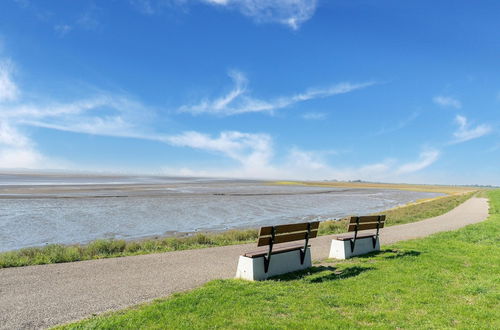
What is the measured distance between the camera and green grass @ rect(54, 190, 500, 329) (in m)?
4.56

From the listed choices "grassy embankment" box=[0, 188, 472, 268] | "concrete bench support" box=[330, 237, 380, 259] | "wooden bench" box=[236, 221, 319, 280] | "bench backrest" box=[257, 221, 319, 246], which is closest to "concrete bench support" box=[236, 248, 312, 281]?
"wooden bench" box=[236, 221, 319, 280]

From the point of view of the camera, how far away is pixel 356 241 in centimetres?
950

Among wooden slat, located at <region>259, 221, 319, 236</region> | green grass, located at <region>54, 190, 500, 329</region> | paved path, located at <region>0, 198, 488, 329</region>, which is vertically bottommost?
paved path, located at <region>0, 198, 488, 329</region>

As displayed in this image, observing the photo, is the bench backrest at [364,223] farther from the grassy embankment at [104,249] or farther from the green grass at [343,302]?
the grassy embankment at [104,249]

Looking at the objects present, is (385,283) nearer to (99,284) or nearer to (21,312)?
(99,284)

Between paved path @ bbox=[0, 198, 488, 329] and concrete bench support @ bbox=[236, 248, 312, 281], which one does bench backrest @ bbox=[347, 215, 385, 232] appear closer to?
paved path @ bbox=[0, 198, 488, 329]

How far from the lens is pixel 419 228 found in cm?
1606

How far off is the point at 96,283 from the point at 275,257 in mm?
3428

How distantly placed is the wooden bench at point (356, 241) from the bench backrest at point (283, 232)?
1.57 m

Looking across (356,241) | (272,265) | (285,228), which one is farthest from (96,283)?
(356,241)

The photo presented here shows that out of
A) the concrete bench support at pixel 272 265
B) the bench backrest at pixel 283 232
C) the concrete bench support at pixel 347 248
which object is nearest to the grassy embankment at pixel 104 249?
the concrete bench support at pixel 347 248

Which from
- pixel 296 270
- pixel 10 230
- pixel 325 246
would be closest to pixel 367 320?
pixel 296 270

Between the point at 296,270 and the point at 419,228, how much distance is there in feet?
35.6

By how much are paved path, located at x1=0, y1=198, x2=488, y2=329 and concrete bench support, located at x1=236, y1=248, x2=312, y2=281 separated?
2.78 ft
